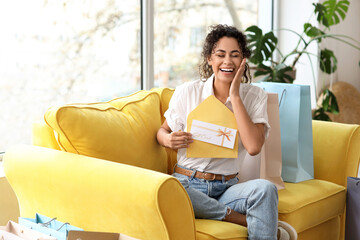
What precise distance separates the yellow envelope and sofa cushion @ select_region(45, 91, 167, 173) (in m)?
0.20

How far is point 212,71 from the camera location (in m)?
2.48

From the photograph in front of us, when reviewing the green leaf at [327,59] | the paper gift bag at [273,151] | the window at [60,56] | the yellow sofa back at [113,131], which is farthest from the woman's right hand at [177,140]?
the green leaf at [327,59]

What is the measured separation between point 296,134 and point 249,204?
704mm

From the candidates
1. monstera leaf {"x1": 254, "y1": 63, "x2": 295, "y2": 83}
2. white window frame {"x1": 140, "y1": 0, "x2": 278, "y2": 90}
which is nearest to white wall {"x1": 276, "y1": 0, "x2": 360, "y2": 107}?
monstera leaf {"x1": 254, "y1": 63, "x2": 295, "y2": 83}

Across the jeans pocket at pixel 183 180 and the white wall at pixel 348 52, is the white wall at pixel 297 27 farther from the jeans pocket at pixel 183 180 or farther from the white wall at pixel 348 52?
the jeans pocket at pixel 183 180

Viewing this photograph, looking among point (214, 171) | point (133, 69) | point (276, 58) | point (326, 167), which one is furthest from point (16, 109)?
point (276, 58)

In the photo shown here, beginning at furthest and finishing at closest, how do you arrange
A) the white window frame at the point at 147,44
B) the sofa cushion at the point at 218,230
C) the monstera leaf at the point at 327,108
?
1. the monstera leaf at the point at 327,108
2. the white window frame at the point at 147,44
3. the sofa cushion at the point at 218,230

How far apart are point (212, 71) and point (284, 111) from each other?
455 millimetres

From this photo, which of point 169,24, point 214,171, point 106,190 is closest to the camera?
point 106,190

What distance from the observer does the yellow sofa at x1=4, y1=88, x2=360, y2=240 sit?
1729 mm

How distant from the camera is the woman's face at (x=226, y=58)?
228 cm

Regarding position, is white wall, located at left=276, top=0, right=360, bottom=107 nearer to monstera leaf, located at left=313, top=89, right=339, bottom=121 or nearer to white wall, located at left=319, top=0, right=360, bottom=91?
white wall, located at left=319, top=0, right=360, bottom=91

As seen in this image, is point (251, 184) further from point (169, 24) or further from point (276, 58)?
point (276, 58)

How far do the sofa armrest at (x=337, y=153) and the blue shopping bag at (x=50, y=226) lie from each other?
4.71 ft
